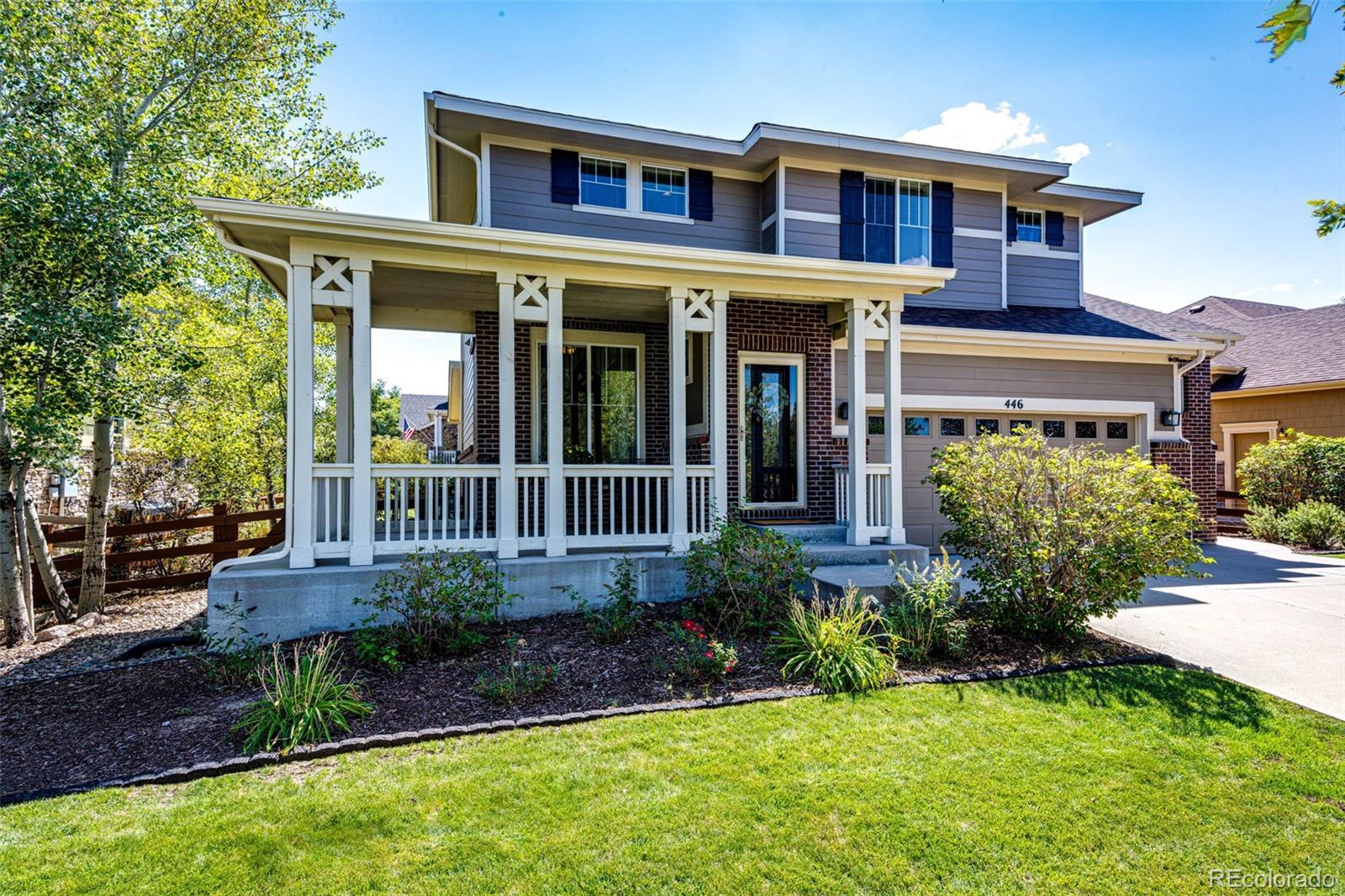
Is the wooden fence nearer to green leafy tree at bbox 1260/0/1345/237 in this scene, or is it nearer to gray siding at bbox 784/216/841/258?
gray siding at bbox 784/216/841/258

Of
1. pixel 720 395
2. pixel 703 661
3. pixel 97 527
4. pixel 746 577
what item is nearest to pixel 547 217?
pixel 720 395

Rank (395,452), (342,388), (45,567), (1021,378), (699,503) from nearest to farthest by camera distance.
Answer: (699,503), (45,567), (342,388), (1021,378), (395,452)

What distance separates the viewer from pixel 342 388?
27.0 ft

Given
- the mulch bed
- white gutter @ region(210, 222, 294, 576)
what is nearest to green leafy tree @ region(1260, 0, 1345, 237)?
the mulch bed

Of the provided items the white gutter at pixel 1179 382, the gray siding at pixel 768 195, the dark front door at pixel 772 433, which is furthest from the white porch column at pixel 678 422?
the white gutter at pixel 1179 382

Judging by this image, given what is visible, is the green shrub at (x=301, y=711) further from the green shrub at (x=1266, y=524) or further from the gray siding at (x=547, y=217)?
the green shrub at (x=1266, y=524)

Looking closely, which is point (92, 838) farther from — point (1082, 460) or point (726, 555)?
point (1082, 460)

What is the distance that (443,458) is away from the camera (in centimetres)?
1823

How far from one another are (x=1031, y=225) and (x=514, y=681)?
11.9 m

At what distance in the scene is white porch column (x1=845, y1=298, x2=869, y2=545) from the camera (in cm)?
763

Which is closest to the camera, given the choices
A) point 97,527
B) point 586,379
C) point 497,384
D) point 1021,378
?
point 97,527

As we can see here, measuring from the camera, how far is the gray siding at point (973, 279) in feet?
36.3

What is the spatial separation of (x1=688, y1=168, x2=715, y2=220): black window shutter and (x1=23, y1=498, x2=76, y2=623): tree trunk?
8.84m

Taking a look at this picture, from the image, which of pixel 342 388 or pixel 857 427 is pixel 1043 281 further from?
pixel 342 388
